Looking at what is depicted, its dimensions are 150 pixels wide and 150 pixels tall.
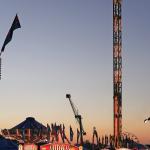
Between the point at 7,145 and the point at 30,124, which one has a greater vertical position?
the point at 30,124

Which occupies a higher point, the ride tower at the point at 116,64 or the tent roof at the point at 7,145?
the ride tower at the point at 116,64

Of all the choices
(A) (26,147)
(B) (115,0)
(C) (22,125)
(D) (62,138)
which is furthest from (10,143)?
(A) (26,147)

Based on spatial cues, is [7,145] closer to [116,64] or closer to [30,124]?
[30,124]

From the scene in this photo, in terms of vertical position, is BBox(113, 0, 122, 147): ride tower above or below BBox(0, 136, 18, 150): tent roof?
above

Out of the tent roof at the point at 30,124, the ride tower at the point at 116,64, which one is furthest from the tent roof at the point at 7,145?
the ride tower at the point at 116,64

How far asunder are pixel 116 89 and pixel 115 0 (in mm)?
31282

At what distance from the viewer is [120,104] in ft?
481

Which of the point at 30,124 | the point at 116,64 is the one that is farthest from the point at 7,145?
the point at 116,64

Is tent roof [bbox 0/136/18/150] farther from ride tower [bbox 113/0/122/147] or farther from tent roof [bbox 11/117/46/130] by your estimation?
ride tower [bbox 113/0/122/147]

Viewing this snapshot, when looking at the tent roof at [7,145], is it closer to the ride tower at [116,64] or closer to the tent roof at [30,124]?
the tent roof at [30,124]

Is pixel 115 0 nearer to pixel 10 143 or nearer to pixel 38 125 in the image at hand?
pixel 38 125

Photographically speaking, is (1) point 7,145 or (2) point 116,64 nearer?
(2) point 116,64

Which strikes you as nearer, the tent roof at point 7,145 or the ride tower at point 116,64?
the ride tower at point 116,64

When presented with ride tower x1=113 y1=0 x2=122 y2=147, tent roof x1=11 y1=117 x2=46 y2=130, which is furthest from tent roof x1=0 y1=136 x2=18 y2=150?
ride tower x1=113 y1=0 x2=122 y2=147
